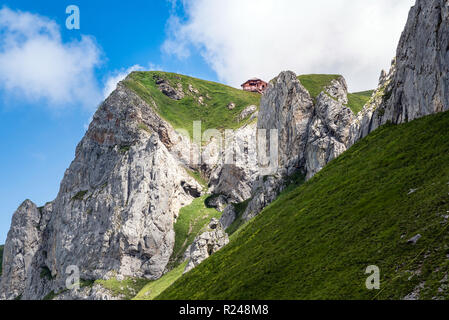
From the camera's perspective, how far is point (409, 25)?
83312 millimetres

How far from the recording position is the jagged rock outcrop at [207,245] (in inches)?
4587

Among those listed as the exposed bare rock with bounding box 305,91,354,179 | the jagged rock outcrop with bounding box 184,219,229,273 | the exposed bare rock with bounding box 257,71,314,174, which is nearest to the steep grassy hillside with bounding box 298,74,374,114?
the exposed bare rock with bounding box 257,71,314,174

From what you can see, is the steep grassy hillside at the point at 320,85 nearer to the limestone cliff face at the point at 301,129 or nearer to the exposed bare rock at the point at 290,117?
the limestone cliff face at the point at 301,129

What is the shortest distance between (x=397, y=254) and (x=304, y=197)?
128 ft

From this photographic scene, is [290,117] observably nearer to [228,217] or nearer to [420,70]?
[228,217]

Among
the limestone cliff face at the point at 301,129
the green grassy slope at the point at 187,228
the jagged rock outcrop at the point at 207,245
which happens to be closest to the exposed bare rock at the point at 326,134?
the limestone cliff face at the point at 301,129

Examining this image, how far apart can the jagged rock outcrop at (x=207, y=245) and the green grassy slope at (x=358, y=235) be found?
34200mm

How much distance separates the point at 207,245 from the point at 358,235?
72986 millimetres

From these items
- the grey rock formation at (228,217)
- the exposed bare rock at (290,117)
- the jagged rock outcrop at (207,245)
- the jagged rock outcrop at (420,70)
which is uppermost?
the exposed bare rock at (290,117)

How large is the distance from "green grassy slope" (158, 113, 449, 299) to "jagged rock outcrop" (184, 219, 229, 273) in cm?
3420

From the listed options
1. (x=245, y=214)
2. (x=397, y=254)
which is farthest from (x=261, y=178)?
(x=397, y=254)

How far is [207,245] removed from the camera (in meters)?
118

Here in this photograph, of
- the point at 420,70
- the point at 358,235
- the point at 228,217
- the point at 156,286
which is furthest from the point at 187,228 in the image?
the point at 358,235

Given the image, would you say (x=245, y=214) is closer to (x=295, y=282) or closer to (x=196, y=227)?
(x=196, y=227)
